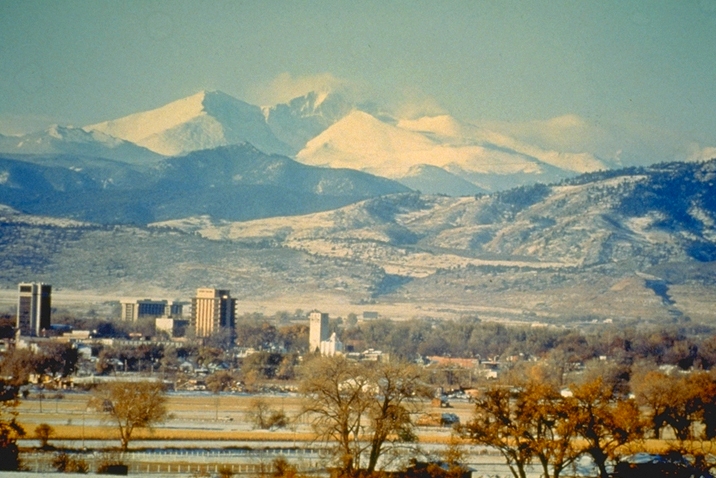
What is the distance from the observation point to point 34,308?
167m

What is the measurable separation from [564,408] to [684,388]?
2443cm

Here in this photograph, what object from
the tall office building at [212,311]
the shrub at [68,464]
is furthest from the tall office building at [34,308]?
the shrub at [68,464]

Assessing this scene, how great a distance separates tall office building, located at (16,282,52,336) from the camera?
163 m

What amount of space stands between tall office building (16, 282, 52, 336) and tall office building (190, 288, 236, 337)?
1593 centimetres

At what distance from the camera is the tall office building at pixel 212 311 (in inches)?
7092

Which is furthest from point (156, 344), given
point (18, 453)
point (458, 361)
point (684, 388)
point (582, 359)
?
point (18, 453)

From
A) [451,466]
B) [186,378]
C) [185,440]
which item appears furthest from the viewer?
[186,378]

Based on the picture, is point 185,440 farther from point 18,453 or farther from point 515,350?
point 515,350

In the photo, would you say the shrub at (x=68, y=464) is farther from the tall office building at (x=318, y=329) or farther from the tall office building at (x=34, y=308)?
the tall office building at (x=318, y=329)

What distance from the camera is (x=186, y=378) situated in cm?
11262

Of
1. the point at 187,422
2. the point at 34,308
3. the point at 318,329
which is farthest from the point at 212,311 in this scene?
the point at 187,422

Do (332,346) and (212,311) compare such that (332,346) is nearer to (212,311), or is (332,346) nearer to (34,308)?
(34,308)

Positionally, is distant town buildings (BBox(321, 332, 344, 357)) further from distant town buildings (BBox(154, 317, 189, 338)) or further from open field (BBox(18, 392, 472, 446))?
open field (BBox(18, 392, 472, 446))

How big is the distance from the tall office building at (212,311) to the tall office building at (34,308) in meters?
15.9
